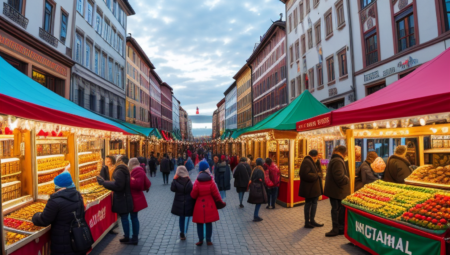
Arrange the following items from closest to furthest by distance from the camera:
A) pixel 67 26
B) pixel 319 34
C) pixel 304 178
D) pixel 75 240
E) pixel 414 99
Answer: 1. pixel 75 240
2. pixel 414 99
3. pixel 304 178
4. pixel 67 26
5. pixel 319 34

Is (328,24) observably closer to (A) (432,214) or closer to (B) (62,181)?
(A) (432,214)

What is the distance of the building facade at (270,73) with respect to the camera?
110ft

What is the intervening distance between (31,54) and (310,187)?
1377cm

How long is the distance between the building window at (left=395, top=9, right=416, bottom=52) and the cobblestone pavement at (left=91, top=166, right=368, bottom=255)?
29.7 feet

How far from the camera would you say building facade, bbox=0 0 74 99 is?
42.0 feet

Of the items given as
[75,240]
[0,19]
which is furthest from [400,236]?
[0,19]

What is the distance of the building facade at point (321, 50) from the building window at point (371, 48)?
4.76 feet

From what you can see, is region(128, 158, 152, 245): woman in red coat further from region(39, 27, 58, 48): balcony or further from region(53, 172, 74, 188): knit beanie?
region(39, 27, 58, 48): balcony

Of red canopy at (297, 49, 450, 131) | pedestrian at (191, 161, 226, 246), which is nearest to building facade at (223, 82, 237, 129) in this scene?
pedestrian at (191, 161, 226, 246)

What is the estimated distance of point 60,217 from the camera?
445cm

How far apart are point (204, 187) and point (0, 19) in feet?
36.6

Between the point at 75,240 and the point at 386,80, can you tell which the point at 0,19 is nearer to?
the point at 75,240

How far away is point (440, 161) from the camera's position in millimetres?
10266

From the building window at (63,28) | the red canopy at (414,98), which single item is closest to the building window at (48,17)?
the building window at (63,28)
